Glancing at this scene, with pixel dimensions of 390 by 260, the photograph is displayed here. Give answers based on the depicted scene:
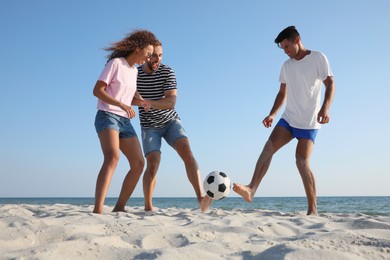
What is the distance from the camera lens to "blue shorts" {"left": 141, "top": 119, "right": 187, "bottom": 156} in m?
4.69

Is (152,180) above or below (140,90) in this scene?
below

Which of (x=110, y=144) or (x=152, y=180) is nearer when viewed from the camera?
(x=110, y=144)

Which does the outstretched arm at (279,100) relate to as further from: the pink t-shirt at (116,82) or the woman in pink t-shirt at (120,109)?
the pink t-shirt at (116,82)

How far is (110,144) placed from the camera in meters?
4.01

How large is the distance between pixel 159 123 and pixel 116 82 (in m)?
0.83

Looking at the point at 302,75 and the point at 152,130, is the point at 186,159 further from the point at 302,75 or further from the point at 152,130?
the point at 302,75

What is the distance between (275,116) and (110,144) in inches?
80.6

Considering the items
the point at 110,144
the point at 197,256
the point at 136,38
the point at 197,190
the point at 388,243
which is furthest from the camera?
the point at 197,190

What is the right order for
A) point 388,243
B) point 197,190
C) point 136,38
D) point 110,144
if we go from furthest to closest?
point 197,190 → point 136,38 → point 110,144 → point 388,243

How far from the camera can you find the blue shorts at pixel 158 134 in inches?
185

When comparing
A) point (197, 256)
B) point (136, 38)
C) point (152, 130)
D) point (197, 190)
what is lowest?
point (197, 256)

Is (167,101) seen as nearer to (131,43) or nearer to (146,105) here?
(146,105)

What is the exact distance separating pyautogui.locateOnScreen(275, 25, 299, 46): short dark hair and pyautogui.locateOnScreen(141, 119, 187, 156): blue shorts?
4.99 ft

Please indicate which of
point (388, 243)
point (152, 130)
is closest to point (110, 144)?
point (152, 130)
